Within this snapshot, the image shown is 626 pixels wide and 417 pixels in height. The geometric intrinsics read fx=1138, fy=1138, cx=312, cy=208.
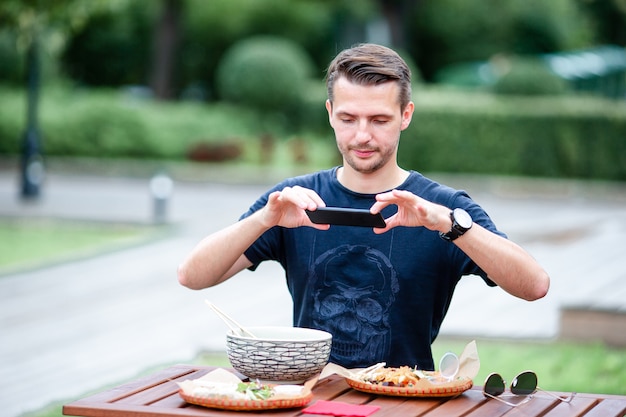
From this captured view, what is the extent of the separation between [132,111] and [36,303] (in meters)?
19.4

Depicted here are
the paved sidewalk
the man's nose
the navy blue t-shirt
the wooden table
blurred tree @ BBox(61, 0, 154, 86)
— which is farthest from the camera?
blurred tree @ BBox(61, 0, 154, 86)

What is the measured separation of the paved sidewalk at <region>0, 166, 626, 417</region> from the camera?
26.4ft

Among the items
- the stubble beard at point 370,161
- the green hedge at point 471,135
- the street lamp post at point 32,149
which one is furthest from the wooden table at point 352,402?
the green hedge at point 471,135

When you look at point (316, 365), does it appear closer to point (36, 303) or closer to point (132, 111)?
Answer: point (36, 303)

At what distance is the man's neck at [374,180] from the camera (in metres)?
3.84

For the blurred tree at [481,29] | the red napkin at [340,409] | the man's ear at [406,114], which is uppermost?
the blurred tree at [481,29]

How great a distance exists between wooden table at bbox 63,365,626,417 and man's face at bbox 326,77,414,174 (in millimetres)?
746

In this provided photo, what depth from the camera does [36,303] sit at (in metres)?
10.5

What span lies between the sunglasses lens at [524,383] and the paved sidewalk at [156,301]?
405 cm

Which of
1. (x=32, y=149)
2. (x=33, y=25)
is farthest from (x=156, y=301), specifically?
(x=32, y=149)

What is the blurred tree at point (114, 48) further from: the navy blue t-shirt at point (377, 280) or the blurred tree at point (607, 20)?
the navy blue t-shirt at point (377, 280)

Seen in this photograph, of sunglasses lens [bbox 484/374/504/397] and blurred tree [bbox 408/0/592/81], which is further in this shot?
blurred tree [bbox 408/0/592/81]

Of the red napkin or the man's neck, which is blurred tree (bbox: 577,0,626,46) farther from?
the red napkin

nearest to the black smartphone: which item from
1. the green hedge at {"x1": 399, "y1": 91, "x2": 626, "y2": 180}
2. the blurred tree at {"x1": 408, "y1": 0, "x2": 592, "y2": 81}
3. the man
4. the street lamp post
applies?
the man
